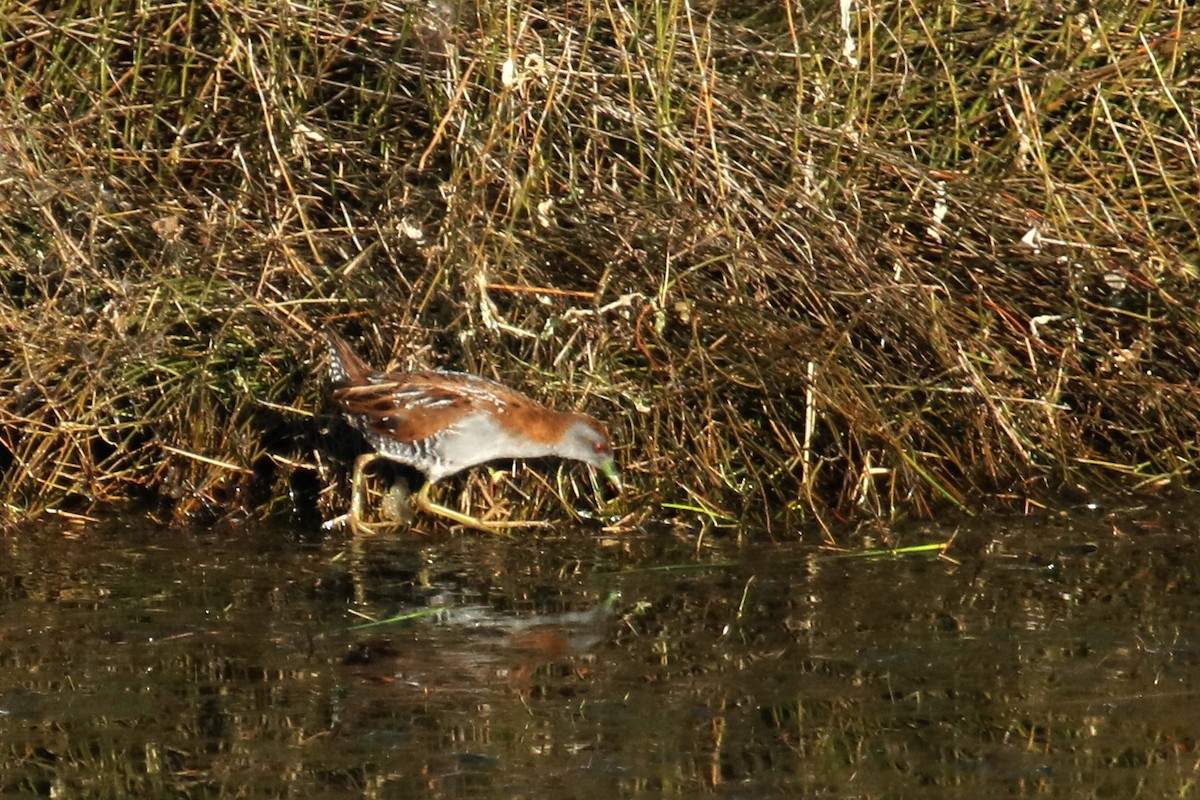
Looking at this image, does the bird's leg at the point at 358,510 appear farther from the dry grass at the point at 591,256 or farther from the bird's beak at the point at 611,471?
the bird's beak at the point at 611,471

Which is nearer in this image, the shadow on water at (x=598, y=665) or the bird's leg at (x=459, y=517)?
the shadow on water at (x=598, y=665)

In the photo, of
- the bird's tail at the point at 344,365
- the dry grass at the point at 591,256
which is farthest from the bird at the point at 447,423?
the dry grass at the point at 591,256

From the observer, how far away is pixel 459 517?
18.6 feet

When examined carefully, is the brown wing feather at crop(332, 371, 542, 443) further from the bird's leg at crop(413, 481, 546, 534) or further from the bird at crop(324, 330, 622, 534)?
the bird's leg at crop(413, 481, 546, 534)

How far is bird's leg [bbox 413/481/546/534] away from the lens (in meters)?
5.66

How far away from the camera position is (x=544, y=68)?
232 inches

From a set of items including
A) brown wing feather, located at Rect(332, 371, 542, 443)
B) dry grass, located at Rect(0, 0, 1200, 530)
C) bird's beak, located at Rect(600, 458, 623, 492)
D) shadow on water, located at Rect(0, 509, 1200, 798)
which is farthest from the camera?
dry grass, located at Rect(0, 0, 1200, 530)

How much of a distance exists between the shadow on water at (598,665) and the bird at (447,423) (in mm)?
244

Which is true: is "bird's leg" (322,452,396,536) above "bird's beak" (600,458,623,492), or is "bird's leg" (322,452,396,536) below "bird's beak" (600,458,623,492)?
below

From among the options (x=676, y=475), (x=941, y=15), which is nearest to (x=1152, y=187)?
(x=941, y=15)

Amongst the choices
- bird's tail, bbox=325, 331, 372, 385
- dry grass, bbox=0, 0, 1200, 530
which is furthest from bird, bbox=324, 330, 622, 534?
dry grass, bbox=0, 0, 1200, 530

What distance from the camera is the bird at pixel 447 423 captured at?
18.0 ft

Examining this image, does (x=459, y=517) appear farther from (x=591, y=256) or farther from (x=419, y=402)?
(x=591, y=256)

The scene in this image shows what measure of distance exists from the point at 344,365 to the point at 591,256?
2.94 feet
